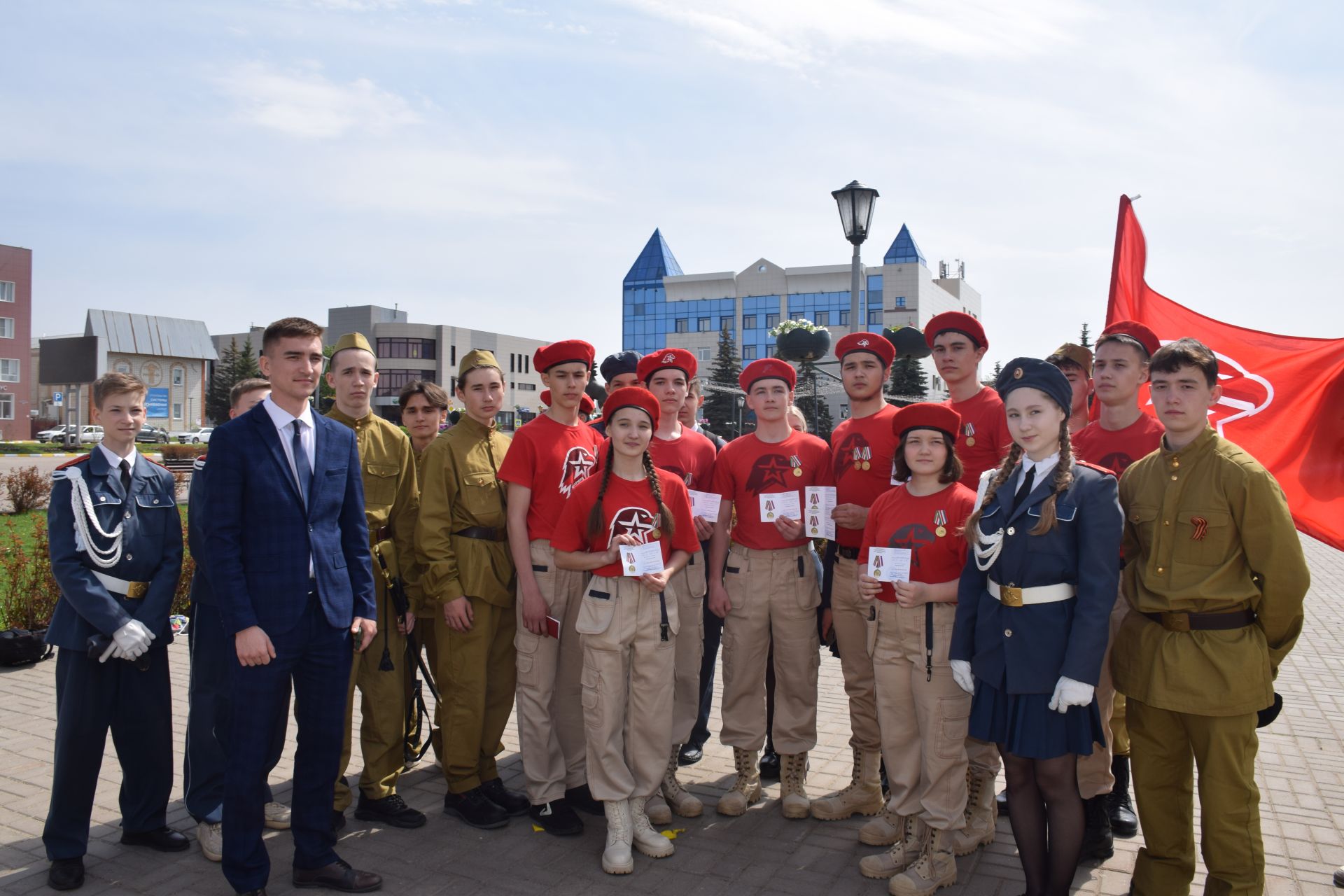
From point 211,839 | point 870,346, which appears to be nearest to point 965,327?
point 870,346

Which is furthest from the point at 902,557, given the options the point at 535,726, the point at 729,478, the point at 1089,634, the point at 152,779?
the point at 152,779

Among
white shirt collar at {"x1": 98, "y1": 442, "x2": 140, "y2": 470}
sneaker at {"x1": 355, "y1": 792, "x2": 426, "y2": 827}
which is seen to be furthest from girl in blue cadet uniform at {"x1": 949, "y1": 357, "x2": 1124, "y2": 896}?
white shirt collar at {"x1": 98, "y1": 442, "x2": 140, "y2": 470}

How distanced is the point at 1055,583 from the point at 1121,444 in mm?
1427

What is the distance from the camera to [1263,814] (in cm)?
487

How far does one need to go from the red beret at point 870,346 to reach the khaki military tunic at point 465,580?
2110 mm

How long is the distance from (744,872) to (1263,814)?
2.94 meters

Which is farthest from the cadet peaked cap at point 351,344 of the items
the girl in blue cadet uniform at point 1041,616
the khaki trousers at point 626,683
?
the girl in blue cadet uniform at point 1041,616

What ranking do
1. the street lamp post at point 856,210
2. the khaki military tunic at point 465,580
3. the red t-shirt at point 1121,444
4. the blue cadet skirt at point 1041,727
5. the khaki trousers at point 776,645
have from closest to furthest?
the blue cadet skirt at point 1041,727 → the red t-shirt at point 1121,444 → the khaki military tunic at point 465,580 → the khaki trousers at point 776,645 → the street lamp post at point 856,210

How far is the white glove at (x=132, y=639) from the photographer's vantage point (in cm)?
413

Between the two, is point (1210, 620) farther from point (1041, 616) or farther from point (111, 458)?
point (111, 458)

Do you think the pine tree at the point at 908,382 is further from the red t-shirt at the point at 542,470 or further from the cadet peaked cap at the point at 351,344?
the cadet peaked cap at the point at 351,344

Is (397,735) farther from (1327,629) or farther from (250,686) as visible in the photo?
(1327,629)

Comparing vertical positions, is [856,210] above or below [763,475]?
above

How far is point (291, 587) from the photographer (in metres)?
3.85
